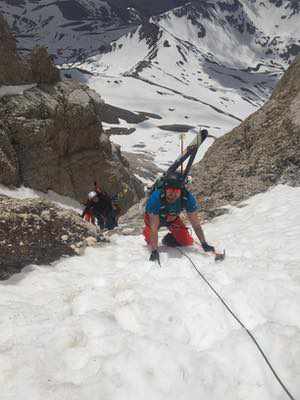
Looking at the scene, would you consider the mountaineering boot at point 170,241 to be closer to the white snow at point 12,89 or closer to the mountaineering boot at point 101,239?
the mountaineering boot at point 101,239

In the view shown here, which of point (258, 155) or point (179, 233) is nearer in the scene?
point (179, 233)

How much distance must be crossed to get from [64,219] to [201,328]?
506cm

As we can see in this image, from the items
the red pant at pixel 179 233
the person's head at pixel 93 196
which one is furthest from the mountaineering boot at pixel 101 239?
the person's head at pixel 93 196

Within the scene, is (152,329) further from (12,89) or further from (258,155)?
(12,89)

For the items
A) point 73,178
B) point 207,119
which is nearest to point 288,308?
point 73,178

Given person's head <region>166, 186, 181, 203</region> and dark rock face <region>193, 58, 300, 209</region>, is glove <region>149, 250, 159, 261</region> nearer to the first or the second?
person's head <region>166, 186, 181, 203</region>

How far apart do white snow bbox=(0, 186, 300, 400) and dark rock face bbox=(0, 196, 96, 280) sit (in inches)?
15.3

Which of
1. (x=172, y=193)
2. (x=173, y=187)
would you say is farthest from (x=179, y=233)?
(x=173, y=187)

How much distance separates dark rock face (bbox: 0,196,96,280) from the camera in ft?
25.0

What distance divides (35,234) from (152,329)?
4041mm

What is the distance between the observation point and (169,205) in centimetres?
888

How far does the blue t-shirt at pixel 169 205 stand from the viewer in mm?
8586

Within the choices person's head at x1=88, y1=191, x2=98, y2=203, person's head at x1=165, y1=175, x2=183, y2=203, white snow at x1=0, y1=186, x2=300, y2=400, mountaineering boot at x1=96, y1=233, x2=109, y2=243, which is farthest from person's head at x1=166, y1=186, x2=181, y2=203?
person's head at x1=88, y1=191, x2=98, y2=203

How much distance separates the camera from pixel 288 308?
5.31 meters
